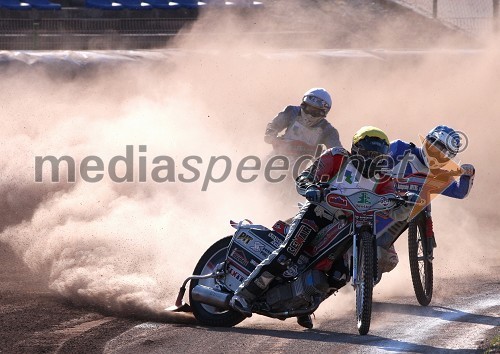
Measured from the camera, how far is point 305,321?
9078 millimetres

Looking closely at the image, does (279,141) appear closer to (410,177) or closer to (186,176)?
(410,177)

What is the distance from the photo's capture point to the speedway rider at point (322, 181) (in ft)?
28.7

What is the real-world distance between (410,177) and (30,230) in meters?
5.62

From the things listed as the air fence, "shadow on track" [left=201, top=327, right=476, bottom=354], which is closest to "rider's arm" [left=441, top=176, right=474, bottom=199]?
"shadow on track" [left=201, top=327, right=476, bottom=354]

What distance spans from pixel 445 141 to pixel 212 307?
9.87 ft

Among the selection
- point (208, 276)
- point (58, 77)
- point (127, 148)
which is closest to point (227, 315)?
point (208, 276)

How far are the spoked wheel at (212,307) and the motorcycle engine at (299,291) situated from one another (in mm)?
422

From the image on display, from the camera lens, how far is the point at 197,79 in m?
22.9

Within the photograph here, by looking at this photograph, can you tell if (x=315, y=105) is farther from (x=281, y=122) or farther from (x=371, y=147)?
(x=371, y=147)

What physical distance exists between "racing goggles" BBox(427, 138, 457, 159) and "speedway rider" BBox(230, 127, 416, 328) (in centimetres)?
168

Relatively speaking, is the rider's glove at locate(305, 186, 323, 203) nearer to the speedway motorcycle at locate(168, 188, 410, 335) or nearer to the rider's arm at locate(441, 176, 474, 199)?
the speedway motorcycle at locate(168, 188, 410, 335)

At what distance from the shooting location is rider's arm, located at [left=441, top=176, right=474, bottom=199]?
10.2 metres

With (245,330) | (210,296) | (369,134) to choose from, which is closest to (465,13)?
(369,134)

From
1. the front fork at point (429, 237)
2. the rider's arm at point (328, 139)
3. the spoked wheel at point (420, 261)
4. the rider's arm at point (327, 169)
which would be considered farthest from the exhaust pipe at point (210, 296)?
the rider's arm at point (328, 139)
